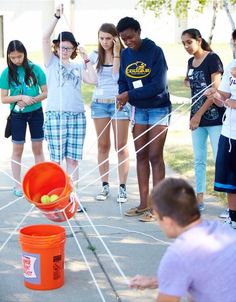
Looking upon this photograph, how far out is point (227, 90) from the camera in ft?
18.5

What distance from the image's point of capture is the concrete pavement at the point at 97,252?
4676 millimetres

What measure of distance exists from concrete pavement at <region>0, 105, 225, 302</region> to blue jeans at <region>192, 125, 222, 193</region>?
0.94ft

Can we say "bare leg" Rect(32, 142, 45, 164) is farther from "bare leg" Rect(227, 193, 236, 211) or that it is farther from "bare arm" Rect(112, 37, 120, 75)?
"bare leg" Rect(227, 193, 236, 211)

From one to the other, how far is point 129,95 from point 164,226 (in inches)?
127

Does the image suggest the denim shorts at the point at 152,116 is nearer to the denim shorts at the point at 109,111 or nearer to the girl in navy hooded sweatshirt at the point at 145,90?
the girl in navy hooded sweatshirt at the point at 145,90

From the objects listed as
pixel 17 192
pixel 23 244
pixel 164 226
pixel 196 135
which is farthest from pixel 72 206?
pixel 17 192

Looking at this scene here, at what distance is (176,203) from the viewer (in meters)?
2.95

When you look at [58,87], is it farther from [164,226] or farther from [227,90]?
[164,226]

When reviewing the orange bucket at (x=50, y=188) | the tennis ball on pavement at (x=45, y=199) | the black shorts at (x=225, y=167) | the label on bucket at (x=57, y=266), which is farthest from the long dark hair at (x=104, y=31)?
the label on bucket at (x=57, y=266)

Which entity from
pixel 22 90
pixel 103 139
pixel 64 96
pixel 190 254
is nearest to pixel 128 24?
pixel 64 96

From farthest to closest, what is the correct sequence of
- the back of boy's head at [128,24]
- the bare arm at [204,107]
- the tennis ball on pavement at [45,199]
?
the bare arm at [204,107] < the back of boy's head at [128,24] < the tennis ball on pavement at [45,199]

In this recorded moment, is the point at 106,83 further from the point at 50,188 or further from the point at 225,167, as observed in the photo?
the point at 50,188

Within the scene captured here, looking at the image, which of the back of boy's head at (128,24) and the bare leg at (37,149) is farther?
the bare leg at (37,149)

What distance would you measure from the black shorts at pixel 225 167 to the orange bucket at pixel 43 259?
155cm
